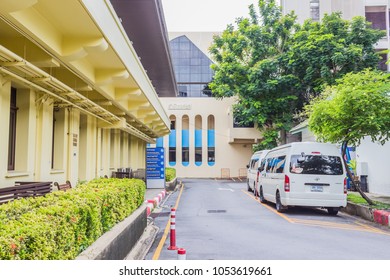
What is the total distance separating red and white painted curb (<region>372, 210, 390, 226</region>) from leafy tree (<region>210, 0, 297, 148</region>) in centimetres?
1744

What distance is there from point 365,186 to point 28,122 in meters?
15.8

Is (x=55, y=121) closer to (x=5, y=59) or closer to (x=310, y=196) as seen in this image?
(x=5, y=59)

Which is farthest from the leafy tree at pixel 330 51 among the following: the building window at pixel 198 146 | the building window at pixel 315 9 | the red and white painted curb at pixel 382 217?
the red and white painted curb at pixel 382 217

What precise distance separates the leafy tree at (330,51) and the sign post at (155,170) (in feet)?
37.7

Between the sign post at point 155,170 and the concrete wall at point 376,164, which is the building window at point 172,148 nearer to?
the sign post at point 155,170

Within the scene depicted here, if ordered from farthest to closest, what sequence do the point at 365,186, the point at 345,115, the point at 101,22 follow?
the point at 365,186, the point at 345,115, the point at 101,22

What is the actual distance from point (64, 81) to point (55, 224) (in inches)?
252

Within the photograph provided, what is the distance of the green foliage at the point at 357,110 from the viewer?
35.9ft

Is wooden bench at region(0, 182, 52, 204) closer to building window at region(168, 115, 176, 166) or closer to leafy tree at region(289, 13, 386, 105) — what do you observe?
leafy tree at region(289, 13, 386, 105)

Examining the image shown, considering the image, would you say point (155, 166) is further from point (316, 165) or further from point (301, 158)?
point (316, 165)

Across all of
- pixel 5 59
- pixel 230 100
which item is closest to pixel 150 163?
pixel 5 59

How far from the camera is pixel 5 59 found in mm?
5871

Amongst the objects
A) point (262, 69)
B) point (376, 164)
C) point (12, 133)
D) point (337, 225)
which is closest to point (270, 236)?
point (337, 225)

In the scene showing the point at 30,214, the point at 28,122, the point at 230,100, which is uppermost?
the point at 230,100
